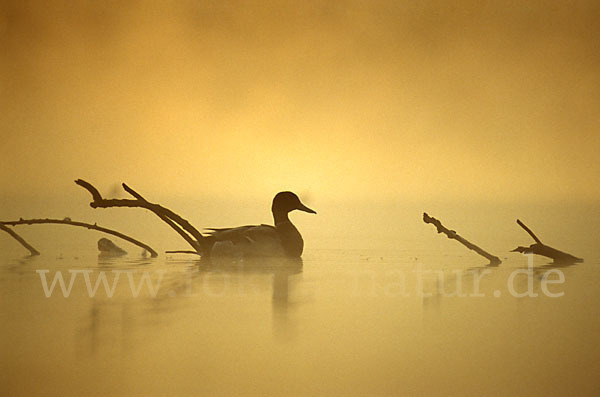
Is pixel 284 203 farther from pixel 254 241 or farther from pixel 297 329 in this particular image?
pixel 297 329

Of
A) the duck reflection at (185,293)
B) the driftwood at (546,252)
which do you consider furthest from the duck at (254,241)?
the driftwood at (546,252)

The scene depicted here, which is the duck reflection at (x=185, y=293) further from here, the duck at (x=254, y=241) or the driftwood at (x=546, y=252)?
the driftwood at (x=546, y=252)

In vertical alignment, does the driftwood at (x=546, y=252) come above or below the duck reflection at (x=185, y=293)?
above

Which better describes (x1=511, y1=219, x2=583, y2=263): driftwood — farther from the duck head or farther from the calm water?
the duck head

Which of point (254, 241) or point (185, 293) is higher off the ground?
point (254, 241)

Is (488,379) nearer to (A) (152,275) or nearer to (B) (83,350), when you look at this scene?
(B) (83,350)

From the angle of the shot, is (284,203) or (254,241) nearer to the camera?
(254,241)

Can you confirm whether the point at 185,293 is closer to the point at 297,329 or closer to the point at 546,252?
the point at 297,329

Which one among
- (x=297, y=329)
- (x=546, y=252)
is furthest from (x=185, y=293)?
(x=546, y=252)

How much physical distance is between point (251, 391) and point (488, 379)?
2.69 ft

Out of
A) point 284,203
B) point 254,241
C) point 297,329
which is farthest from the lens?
point 284,203

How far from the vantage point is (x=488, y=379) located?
2.68 metres

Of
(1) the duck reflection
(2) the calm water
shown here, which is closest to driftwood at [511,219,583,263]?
(2) the calm water

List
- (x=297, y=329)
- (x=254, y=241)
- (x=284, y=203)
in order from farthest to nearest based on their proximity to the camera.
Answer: (x=284, y=203)
(x=254, y=241)
(x=297, y=329)
